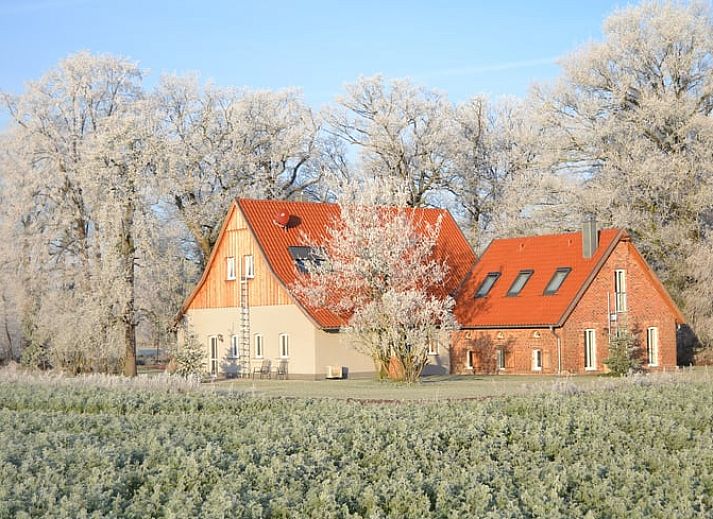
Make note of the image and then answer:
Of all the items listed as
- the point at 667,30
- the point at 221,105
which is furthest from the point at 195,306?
the point at 667,30

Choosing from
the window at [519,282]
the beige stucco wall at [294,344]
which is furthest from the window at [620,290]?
the beige stucco wall at [294,344]

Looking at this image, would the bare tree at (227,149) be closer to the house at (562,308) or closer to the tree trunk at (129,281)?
the tree trunk at (129,281)

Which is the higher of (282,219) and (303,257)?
(282,219)

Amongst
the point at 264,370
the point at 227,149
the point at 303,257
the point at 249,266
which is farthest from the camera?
the point at 227,149

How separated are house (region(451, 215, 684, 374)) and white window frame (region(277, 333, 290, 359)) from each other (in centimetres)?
714

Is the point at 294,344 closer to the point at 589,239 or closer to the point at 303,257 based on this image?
the point at 303,257

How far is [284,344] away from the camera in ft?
143

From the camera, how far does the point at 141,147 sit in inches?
1909

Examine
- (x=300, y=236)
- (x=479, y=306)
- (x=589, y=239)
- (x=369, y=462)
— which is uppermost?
(x=300, y=236)

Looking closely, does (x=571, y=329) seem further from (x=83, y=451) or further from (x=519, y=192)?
(x=83, y=451)

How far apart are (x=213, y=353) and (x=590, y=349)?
16220mm

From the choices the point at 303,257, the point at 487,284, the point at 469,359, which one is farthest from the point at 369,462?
the point at 487,284

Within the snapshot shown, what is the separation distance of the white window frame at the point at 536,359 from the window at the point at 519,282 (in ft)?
9.56

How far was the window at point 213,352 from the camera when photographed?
47344 millimetres
